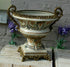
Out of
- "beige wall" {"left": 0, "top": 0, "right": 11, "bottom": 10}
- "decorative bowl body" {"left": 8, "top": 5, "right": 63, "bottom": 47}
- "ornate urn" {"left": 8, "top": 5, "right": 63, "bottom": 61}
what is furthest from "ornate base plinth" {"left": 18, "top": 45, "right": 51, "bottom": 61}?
"beige wall" {"left": 0, "top": 0, "right": 11, "bottom": 10}

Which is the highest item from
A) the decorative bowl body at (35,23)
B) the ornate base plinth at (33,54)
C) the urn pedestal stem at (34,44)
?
the decorative bowl body at (35,23)

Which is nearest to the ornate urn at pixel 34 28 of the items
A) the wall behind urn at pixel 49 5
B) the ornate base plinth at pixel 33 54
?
the ornate base plinth at pixel 33 54

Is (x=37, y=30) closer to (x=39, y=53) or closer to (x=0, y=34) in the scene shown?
(x=39, y=53)

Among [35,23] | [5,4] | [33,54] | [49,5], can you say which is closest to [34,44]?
[33,54]

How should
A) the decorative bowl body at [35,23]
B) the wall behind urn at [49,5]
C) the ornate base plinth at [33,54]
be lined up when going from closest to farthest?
the decorative bowl body at [35,23]
the ornate base plinth at [33,54]
the wall behind urn at [49,5]

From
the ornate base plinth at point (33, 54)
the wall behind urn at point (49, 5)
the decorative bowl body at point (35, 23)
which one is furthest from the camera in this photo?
the wall behind urn at point (49, 5)

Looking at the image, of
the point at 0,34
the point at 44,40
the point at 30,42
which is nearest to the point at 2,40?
the point at 0,34

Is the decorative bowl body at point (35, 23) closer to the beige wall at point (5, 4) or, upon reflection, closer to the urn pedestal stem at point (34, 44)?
the urn pedestal stem at point (34, 44)

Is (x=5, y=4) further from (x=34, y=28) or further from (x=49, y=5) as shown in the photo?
(x=34, y=28)

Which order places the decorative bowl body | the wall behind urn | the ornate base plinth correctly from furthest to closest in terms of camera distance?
the wall behind urn
the ornate base plinth
the decorative bowl body

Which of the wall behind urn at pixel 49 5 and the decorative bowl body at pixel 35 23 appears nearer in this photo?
the decorative bowl body at pixel 35 23

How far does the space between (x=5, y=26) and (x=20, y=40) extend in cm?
24

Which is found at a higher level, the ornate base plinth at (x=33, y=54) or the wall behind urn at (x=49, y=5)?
the wall behind urn at (x=49, y=5)

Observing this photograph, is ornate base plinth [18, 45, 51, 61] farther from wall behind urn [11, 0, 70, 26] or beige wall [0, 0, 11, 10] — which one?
beige wall [0, 0, 11, 10]
